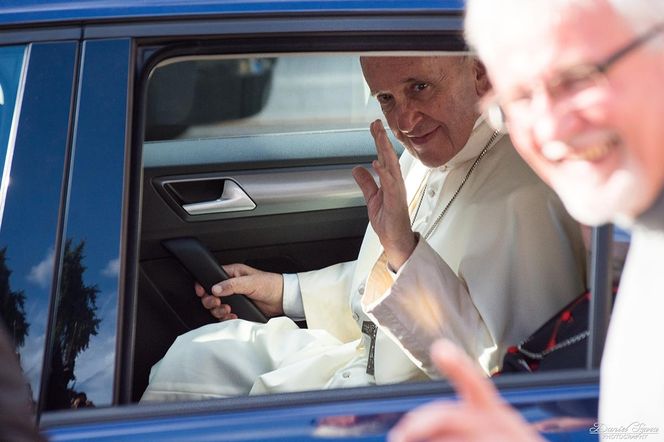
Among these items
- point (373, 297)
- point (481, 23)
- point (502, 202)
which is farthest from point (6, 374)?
point (502, 202)

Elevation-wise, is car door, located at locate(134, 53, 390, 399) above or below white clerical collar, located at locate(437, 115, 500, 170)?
above

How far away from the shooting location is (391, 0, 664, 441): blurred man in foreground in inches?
48.4

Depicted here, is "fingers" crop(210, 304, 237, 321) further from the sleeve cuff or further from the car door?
the sleeve cuff

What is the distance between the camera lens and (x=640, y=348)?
1.29 metres

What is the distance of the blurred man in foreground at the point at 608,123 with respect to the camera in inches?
48.4

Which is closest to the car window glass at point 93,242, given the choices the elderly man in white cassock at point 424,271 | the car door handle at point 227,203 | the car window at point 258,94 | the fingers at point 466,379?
the elderly man in white cassock at point 424,271

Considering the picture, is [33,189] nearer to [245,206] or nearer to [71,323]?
[71,323]

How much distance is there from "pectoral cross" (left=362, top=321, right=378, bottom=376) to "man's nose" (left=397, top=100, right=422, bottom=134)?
48cm

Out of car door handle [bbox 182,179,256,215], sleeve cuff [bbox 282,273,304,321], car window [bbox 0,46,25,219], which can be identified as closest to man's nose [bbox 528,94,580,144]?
car window [bbox 0,46,25,219]

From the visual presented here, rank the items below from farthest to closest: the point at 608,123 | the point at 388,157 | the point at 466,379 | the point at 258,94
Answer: the point at 258,94, the point at 388,157, the point at 608,123, the point at 466,379

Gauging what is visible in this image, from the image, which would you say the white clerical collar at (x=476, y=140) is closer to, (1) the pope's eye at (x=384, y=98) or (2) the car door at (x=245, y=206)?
(1) the pope's eye at (x=384, y=98)

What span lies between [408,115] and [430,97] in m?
0.08

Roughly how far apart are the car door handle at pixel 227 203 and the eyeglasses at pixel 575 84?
212 centimetres

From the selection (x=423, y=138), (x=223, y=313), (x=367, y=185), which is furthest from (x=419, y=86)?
(x=223, y=313)
